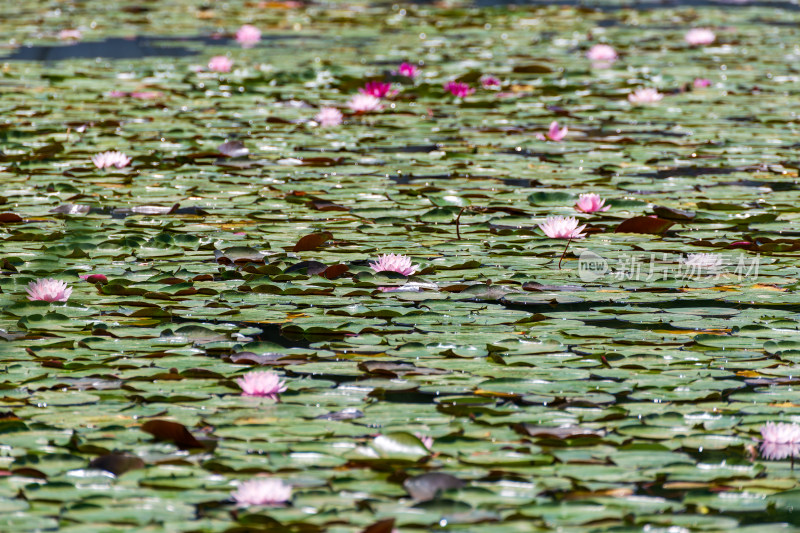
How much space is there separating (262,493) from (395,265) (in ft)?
4.40

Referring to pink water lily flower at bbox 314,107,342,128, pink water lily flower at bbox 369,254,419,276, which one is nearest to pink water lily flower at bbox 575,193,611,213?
pink water lily flower at bbox 369,254,419,276

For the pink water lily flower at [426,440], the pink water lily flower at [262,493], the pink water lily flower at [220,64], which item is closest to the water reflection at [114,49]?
the pink water lily flower at [220,64]

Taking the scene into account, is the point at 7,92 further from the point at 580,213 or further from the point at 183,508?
the point at 183,508

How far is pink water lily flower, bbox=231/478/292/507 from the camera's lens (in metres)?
2.07

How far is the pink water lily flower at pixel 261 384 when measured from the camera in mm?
2523

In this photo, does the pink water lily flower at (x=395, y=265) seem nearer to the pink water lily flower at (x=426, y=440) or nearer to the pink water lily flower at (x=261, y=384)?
the pink water lily flower at (x=261, y=384)

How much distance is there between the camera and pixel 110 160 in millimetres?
4754

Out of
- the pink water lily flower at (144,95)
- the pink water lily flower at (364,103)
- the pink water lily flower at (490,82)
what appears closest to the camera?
the pink water lily flower at (364,103)

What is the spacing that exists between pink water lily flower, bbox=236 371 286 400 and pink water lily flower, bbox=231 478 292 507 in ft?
1.46

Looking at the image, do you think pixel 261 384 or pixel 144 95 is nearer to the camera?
pixel 261 384

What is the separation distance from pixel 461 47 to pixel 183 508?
6.67m

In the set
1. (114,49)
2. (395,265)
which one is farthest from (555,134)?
(114,49)

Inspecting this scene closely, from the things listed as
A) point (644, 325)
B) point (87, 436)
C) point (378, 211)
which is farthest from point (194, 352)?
point (378, 211)

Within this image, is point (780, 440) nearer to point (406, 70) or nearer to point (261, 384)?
point (261, 384)
